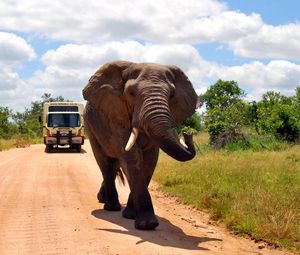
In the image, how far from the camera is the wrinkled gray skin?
7004 mm

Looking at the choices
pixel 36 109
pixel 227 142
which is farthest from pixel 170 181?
pixel 36 109

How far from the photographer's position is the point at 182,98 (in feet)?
26.5

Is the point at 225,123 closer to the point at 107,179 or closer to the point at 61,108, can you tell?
the point at 61,108

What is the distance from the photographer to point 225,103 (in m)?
52.4

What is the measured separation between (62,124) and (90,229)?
2157 cm

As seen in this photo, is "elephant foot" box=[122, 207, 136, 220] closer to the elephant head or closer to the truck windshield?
the elephant head

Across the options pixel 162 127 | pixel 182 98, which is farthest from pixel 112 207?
pixel 162 127

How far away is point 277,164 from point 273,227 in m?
8.13

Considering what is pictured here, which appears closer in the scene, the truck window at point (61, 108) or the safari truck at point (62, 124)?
the safari truck at point (62, 124)

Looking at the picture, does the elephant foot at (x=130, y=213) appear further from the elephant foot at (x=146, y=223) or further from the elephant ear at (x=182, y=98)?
the elephant ear at (x=182, y=98)

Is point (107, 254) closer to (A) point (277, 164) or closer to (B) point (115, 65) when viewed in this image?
(B) point (115, 65)

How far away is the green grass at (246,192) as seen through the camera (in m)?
7.93

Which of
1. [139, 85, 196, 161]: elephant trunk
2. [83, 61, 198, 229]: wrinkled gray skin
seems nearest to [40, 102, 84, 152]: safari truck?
[83, 61, 198, 229]: wrinkled gray skin

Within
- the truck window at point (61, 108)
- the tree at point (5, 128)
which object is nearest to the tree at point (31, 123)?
the tree at point (5, 128)
